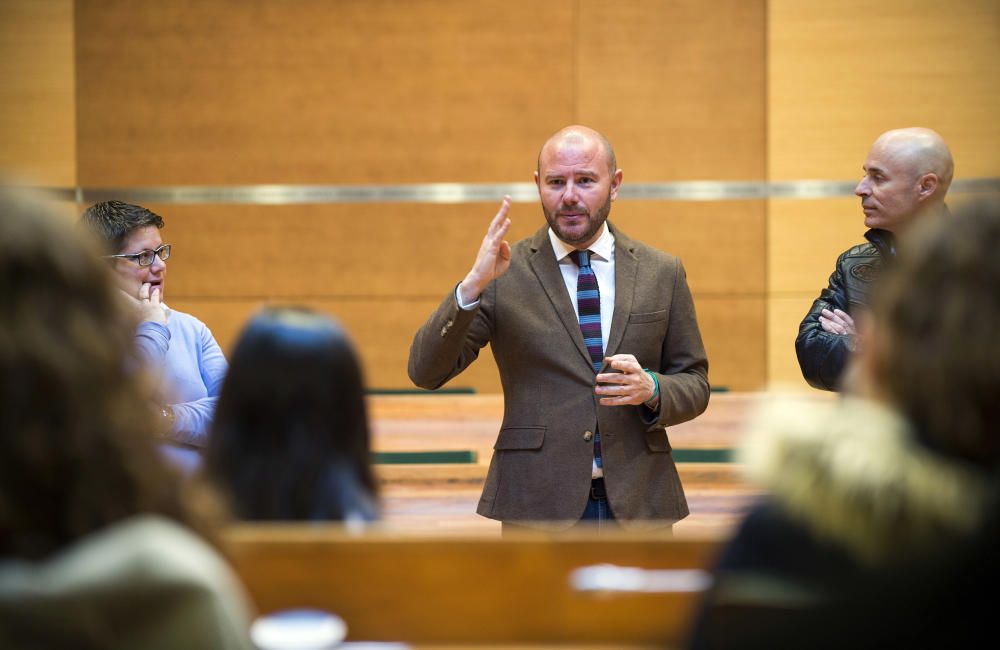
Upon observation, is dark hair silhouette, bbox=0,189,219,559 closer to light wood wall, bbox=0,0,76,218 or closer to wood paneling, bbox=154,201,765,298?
wood paneling, bbox=154,201,765,298

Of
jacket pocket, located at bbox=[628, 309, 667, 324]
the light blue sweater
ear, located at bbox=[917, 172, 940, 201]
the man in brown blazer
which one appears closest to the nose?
the man in brown blazer

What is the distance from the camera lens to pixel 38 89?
6758 mm

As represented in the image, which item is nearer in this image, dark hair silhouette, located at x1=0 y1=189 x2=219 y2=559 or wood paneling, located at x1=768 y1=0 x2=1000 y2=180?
dark hair silhouette, located at x1=0 y1=189 x2=219 y2=559

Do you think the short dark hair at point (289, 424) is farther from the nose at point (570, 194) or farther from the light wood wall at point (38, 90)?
the light wood wall at point (38, 90)

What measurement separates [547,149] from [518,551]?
176 centimetres

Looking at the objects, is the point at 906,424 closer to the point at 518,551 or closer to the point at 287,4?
the point at 518,551

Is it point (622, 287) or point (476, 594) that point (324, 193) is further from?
point (476, 594)

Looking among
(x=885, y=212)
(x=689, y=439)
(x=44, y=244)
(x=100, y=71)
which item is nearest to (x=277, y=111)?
(x=100, y=71)

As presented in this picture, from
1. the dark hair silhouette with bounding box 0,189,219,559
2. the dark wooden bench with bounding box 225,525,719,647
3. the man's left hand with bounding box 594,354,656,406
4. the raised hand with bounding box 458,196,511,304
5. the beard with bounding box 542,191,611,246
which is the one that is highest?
the beard with bounding box 542,191,611,246

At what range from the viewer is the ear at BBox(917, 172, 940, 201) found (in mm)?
2842

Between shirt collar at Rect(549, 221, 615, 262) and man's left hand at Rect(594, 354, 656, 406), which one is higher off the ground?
shirt collar at Rect(549, 221, 615, 262)

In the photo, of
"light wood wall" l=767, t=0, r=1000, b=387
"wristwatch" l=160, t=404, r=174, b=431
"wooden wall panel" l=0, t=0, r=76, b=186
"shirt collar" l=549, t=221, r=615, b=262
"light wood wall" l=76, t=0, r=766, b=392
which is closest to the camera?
"wristwatch" l=160, t=404, r=174, b=431

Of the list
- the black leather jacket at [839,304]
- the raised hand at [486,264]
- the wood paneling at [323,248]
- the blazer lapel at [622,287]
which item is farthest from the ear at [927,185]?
the wood paneling at [323,248]

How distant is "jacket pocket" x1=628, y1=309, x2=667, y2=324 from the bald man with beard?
0.37 metres
